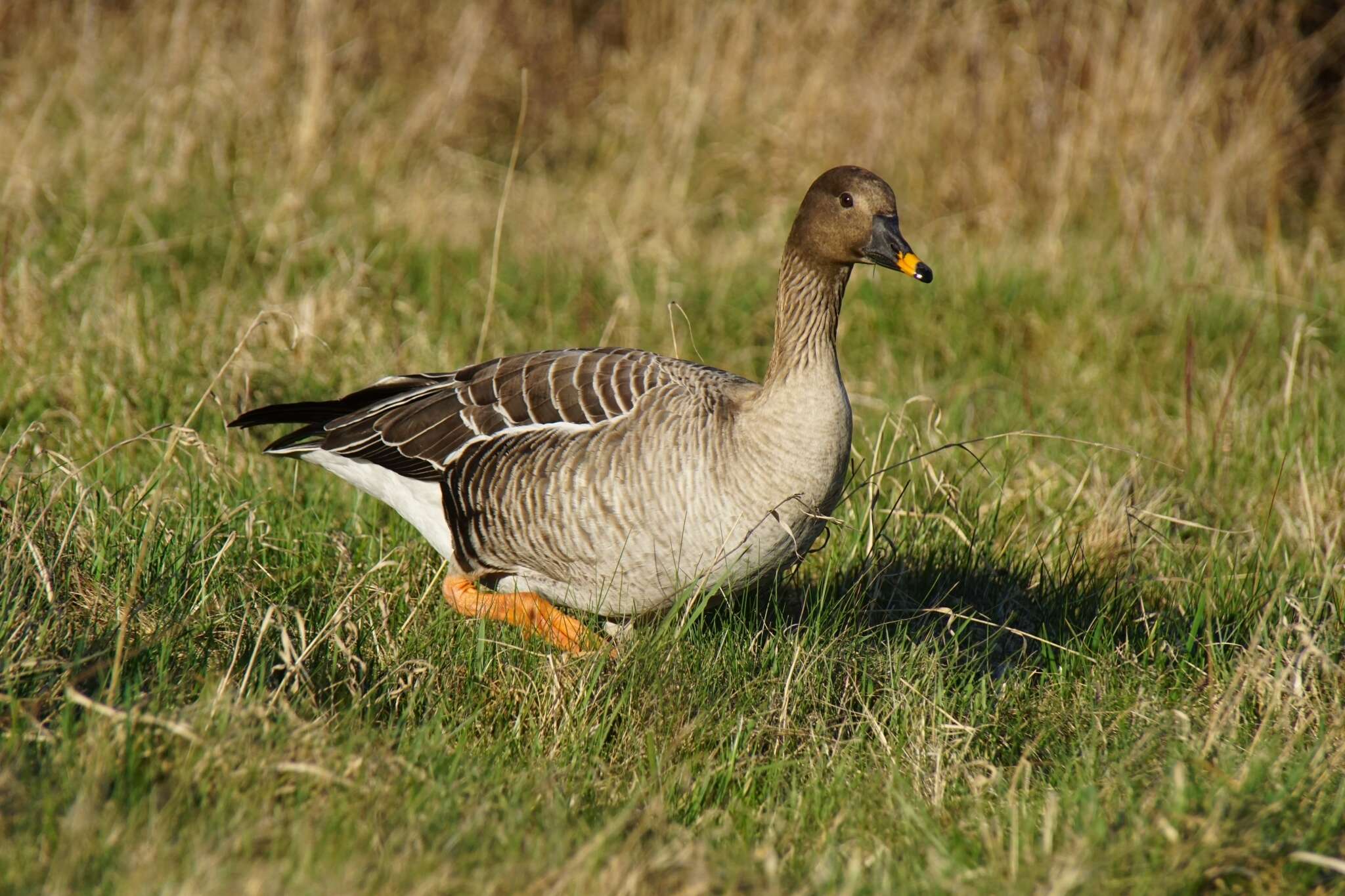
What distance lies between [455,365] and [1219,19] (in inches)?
245

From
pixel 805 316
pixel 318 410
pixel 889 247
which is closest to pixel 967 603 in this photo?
pixel 805 316

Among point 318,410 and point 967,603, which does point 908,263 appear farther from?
point 318,410

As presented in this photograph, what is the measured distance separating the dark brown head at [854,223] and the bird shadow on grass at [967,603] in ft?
3.35

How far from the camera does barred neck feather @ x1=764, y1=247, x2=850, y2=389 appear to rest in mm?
4309

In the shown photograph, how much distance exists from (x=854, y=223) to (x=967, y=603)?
1511 millimetres

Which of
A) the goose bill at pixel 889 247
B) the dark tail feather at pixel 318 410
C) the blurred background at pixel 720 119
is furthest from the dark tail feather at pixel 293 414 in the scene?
the blurred background at pixel 720 119

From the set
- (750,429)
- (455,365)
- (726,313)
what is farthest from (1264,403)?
(455,365)

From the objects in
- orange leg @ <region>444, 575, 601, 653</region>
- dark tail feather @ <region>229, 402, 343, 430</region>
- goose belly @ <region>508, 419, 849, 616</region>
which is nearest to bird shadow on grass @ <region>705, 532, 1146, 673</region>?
goose belly @ <region>508, 419, 849, 616</region>

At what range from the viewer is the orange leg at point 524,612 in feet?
14.6

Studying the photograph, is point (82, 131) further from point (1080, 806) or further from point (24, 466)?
point (1080, 806)

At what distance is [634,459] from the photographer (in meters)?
4.25

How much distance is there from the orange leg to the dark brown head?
1.54 m

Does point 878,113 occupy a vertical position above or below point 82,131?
above

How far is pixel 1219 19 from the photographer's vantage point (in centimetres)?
938
